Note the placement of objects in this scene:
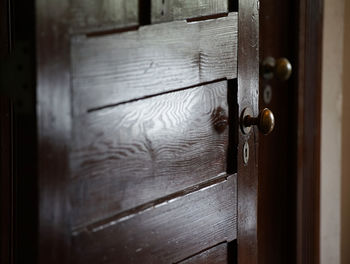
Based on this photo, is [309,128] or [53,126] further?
[309,128]

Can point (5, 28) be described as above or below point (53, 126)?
above

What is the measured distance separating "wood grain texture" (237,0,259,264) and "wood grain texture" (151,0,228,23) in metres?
0.10

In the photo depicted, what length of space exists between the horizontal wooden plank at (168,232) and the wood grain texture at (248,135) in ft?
0.14

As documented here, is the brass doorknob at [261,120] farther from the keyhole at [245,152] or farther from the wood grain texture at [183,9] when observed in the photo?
the wood grain texture at [183,9]

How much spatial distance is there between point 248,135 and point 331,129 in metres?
0.96

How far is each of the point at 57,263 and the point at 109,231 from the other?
0.46ft

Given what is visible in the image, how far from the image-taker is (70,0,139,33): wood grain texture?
116 centimetres

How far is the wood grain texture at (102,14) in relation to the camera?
116cm

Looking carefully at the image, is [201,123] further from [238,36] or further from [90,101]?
[90,101]

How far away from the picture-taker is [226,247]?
167 centimetres

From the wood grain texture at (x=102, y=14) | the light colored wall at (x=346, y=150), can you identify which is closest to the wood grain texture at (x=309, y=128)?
the light colored wall at (x=346, y=150)

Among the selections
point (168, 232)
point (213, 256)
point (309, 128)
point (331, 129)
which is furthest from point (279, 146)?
point (168, 232)

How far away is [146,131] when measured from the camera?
53.3 inches

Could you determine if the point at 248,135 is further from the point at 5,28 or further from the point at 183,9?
the point at 5,28
